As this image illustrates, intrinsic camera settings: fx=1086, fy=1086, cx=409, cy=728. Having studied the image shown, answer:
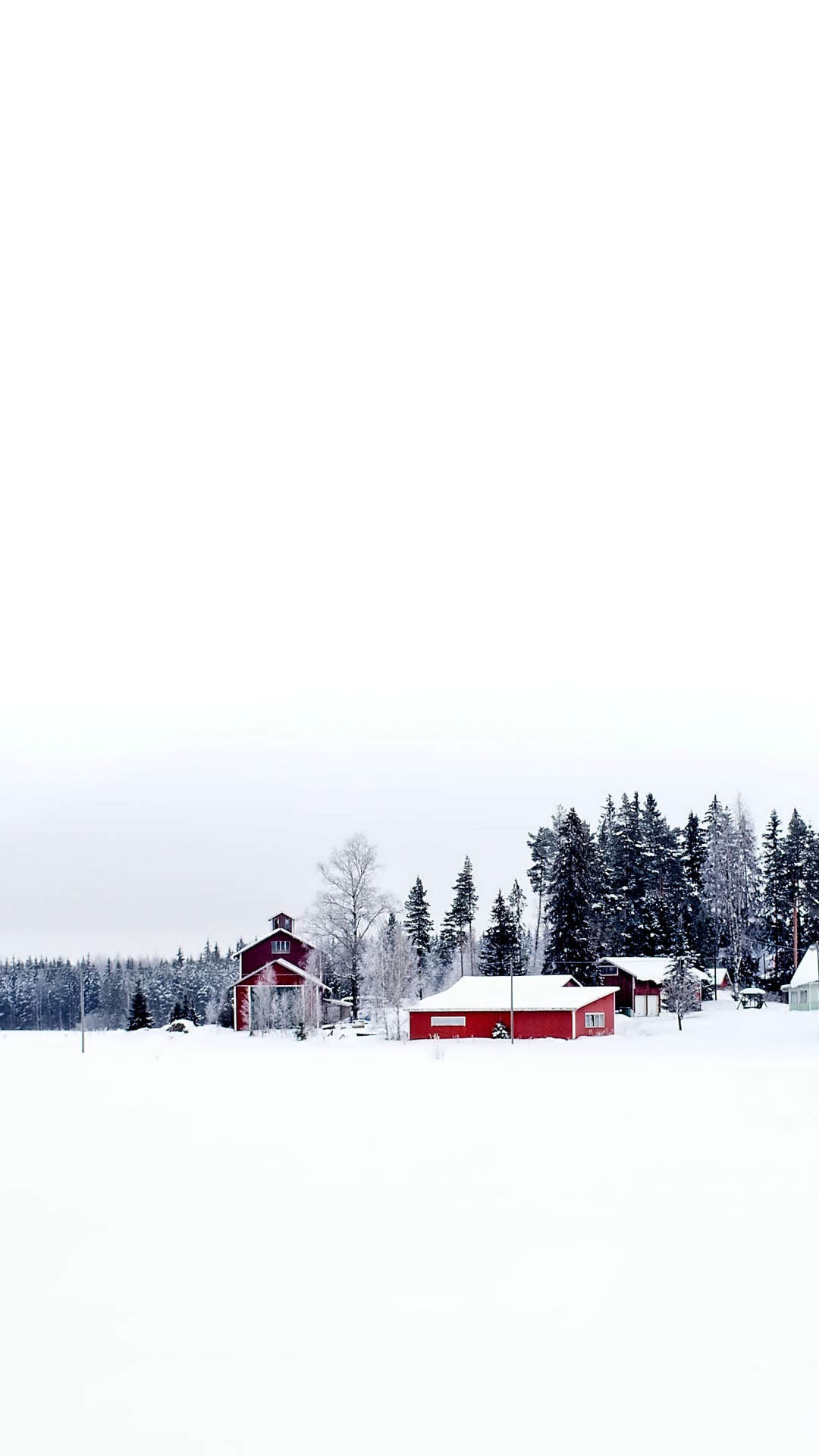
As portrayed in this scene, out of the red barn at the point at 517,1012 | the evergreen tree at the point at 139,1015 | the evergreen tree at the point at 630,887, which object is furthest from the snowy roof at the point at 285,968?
the evergreen tree at the point at 630,887

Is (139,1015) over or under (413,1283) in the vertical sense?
under

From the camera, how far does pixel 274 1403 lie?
775 centimetres

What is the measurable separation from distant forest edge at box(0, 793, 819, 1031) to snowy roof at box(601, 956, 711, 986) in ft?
4.81

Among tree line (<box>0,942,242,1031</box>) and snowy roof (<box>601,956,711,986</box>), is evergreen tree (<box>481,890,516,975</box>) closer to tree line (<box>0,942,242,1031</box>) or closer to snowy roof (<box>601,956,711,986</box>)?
snowy roof (<box>601,956,711,986</box>)

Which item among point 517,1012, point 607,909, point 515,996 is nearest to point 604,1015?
point 515,996

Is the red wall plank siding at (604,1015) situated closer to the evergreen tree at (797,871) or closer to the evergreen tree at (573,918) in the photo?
the evergreen tree at (573,918)

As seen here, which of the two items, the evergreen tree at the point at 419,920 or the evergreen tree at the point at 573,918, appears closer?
the evergreen tree at the point at 573,918

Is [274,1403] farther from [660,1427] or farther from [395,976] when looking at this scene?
[395,976]

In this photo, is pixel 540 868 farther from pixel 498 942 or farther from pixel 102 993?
pixel 102 993

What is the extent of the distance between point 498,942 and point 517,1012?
23735 mm

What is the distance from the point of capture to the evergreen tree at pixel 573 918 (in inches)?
2810

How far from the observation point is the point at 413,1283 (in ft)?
33.8

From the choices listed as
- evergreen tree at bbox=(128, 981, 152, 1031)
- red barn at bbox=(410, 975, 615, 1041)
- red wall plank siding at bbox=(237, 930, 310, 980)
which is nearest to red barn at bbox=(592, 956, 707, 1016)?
red barn at bbox=(410, 975, 615, 1041)

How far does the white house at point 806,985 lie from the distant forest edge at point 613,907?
6.79m
